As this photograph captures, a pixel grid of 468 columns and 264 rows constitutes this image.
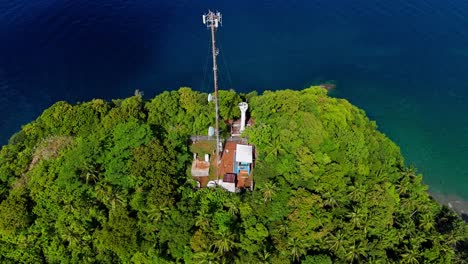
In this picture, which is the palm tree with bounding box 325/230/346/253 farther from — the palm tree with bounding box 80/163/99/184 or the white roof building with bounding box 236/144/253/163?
the palm tree with bounding box 80/163/99/184

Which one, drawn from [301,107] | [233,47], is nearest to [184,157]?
[301,107]

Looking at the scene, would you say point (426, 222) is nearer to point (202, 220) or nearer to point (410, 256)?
point (410, 256)

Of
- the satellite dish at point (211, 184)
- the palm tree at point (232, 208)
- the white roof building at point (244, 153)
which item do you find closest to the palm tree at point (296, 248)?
Answer: the palm tree at point (232, 208)

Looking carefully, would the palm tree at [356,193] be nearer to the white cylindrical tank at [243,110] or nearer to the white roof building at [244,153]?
the white roof building at [244,153]

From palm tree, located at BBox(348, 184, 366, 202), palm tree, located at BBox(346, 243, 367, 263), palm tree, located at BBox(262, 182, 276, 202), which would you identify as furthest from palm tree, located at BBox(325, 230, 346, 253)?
palm tree, located at BBox(262, 182, 276, 202)

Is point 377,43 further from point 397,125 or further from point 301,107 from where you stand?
point 301,107

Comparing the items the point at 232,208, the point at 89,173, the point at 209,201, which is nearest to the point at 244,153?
the point at 209,201
